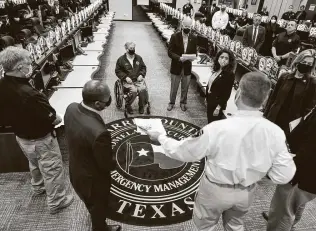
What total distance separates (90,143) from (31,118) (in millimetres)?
793

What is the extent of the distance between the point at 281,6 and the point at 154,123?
52.0ft

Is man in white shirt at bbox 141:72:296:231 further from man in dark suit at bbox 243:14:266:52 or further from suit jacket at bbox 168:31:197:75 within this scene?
man in dark suit at bbox 243:14:266:52

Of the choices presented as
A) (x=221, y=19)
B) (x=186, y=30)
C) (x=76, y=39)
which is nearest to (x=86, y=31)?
(x=76, y=39)

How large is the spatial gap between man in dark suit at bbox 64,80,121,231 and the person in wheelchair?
272cm

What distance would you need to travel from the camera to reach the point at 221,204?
172cm

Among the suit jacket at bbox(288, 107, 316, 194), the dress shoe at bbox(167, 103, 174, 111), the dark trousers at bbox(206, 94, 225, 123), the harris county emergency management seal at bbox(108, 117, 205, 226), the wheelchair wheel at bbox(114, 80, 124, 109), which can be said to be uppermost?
the suit jacket at bbox(288, 107, 316, 194)

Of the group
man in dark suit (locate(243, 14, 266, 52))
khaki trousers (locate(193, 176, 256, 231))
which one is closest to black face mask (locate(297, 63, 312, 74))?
khaki trousers (locate(193, 176, 256, 231))

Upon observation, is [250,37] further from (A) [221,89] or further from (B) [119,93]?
(B) [119,93]

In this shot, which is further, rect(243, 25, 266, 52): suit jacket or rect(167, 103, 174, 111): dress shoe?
rect(243, 25, 266, 52): suit jacket

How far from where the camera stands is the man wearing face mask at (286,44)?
5.04 meters

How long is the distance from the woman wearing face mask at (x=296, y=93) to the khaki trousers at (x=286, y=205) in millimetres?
985

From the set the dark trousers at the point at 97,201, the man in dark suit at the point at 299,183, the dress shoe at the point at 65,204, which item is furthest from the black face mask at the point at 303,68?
the dress shoe at the point at 65,204

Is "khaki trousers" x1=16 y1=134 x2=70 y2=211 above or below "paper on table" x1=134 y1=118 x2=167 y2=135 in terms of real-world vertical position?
below

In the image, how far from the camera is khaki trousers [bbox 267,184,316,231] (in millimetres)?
Result: 2053
